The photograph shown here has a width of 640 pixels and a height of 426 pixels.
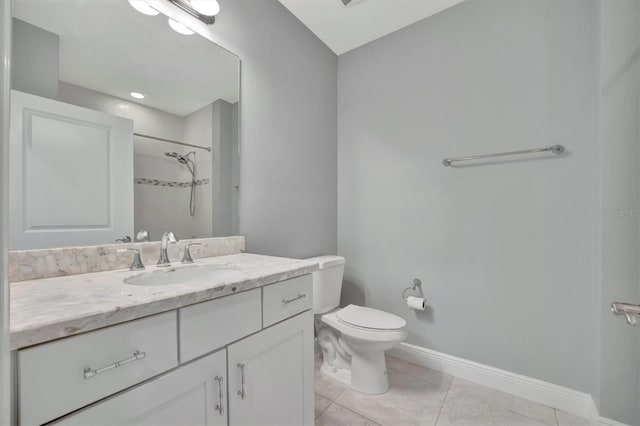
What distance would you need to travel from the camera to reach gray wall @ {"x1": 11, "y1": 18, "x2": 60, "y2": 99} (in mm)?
863

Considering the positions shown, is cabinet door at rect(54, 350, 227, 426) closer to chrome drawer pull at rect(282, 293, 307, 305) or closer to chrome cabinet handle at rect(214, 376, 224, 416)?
chrome cabinet handle at rect(214, 376, 224, 416)

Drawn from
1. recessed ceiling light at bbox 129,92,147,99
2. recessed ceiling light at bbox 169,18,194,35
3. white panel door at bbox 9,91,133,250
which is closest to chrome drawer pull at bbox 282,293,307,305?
white panel door at bbox 9,91,133,250

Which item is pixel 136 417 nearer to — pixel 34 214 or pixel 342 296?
pixel 34 214

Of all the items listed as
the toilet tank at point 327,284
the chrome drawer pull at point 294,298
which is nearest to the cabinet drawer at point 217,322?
the chrome drawer pull at point 294,298

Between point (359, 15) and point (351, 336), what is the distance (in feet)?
7.17

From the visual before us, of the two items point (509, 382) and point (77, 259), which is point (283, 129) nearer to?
point (77, 259)

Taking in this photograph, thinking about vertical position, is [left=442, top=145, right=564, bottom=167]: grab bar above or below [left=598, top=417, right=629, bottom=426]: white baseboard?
above

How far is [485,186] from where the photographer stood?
1.67m

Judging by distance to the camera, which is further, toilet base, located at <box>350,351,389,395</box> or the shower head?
toilet base, located at <box>350,351,389,395</box>

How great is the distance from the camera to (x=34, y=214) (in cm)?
88

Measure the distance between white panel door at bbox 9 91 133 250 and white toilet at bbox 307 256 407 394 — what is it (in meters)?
1.19

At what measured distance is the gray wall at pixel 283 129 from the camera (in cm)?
159

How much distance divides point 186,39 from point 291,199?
1.07 m

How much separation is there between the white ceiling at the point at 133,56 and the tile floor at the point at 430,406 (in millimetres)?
1805
